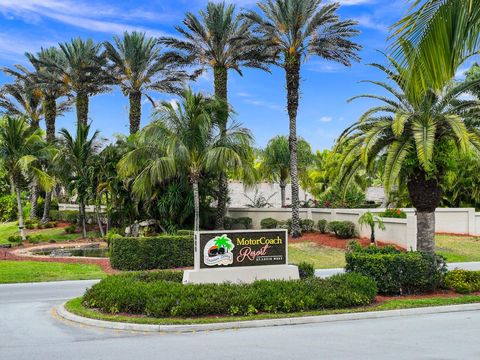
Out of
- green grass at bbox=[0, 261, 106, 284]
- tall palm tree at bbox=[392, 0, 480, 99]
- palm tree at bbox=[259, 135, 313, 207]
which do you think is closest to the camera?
tall palm tree at bbox=[392, 0, 480, 99]

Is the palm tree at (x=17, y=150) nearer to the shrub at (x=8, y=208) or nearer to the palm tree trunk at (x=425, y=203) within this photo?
the shrub at (x=8, y=208)

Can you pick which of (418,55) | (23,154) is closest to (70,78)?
(23,154)

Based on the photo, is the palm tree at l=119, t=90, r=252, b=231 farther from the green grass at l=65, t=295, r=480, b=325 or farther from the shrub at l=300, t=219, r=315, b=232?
the green grass at l=65, t=295, r=480, b=325

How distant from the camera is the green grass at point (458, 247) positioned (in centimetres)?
2411

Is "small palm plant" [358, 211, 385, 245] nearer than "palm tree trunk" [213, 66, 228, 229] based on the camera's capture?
Yes

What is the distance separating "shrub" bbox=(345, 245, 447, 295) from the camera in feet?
43.2

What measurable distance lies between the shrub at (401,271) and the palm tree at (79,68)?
96.2 ft

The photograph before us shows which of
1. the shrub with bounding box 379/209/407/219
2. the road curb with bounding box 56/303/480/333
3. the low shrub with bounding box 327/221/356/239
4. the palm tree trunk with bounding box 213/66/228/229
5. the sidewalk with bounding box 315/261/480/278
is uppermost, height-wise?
the palm tree trunk with bounding box 213/66/228/229

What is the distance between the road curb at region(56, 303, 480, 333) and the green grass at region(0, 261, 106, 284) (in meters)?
6.57

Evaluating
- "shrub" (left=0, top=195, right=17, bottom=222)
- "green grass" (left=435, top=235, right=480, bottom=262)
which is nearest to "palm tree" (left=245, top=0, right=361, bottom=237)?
"green grass" (left=435, top=235, right=480, bottom=262)

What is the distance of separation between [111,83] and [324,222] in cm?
1828

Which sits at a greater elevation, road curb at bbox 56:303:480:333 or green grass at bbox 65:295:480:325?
green grass at bbox 65:295:480:325

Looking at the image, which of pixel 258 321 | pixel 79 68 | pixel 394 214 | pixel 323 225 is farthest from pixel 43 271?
pixel 79 68

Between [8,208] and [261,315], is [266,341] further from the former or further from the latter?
[8,208]
